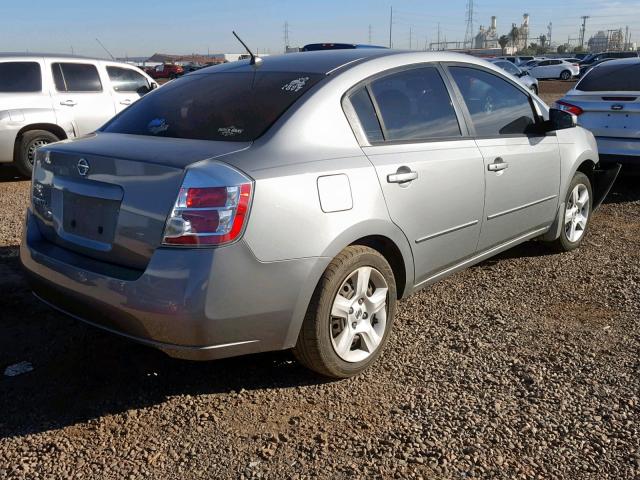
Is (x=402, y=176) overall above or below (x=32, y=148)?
above

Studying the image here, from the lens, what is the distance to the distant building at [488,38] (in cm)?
11775

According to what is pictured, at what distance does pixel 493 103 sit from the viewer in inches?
174

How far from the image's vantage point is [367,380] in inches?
133

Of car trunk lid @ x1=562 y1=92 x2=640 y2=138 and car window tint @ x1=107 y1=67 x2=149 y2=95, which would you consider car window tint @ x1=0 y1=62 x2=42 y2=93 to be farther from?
car trunk lid @ x1=562 y1=92 x2=640 y2=138

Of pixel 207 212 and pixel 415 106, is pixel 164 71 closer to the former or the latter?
pixel 415 106

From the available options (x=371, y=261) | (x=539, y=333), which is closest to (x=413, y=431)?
(x=371, y=261)

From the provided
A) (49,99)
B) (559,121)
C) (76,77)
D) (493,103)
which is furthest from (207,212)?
(76,77)

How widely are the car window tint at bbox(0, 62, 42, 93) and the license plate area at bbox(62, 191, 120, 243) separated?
662 centimetres

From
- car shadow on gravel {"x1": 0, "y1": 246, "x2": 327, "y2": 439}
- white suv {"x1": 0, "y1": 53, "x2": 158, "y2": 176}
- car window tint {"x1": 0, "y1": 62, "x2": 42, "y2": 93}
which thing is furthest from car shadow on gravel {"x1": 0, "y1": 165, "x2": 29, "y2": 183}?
car shadow on gravel {"x1": 0, "y1": 246, "x2": 327, "y2": 439}

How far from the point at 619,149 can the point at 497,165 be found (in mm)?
3701

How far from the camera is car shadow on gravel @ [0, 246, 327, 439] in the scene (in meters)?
3.08

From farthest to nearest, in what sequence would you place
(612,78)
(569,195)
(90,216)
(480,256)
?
(612,78), (569,195), (480,256), (90,216)

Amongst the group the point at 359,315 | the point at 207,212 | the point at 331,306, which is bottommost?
the point at 359,315

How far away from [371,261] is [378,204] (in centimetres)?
29
